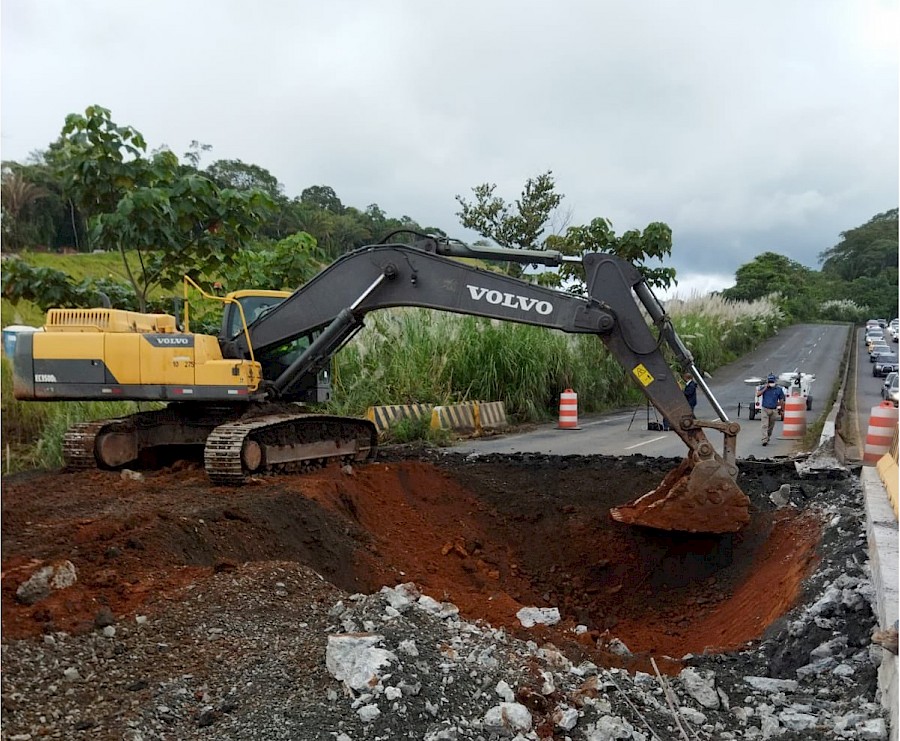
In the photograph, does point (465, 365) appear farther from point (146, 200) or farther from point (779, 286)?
point (779, 286)

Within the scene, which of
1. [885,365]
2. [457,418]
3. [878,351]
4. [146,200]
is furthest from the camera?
[878,351]

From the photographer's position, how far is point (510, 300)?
8.07 m

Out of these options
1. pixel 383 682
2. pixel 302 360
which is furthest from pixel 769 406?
pixel 383 682

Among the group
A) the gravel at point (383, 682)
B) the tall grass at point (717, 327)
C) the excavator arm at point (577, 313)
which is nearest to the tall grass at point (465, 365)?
the excavator arm at point (577, 313)

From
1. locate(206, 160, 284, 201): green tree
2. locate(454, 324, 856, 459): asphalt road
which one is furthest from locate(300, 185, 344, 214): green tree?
locate(454, 324, 856, 459): asphalt road

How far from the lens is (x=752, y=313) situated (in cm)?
4525

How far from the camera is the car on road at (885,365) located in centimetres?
3098

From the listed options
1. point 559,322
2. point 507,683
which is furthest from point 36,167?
point 507,683

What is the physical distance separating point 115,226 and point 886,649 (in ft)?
32.1

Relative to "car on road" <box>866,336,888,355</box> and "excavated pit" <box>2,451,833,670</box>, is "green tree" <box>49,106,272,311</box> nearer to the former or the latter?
"excavated pit" <box>2,451,833,670</box>

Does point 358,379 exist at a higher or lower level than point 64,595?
higher

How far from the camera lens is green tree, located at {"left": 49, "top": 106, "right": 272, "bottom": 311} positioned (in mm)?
10391

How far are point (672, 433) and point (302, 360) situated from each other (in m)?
10.3

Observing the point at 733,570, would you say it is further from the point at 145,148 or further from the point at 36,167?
the point at 36,167
